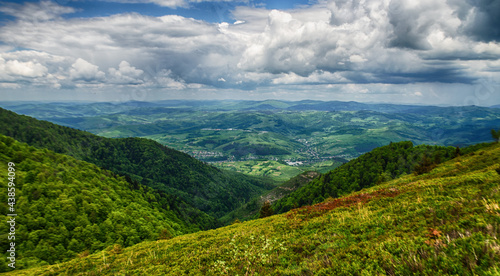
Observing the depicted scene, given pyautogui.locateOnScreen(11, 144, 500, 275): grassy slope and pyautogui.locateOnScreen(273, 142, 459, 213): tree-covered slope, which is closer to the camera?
pyautogui.locateOnScreen(11, 144, 500, 275): grassy slope

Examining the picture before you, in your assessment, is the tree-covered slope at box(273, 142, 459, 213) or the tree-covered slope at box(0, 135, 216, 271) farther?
the tree-covered slope at box(273, 142, 459, 213)

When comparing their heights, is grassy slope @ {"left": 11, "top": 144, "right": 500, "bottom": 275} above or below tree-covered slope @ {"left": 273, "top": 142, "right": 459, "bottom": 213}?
above

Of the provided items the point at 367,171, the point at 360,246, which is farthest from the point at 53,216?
the point at 367,171

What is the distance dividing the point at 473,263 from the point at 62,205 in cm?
8485

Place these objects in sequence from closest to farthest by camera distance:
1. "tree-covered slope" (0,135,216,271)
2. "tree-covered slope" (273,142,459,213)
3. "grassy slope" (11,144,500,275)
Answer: "grassy slope" (11,144,500,275), "tree-covered slope" (0,135,216,271), "tree-covered slope" (273,142,459,213)

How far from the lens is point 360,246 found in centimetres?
1067

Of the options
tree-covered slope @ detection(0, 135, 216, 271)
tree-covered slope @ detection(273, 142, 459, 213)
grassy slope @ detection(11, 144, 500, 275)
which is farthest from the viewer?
tree-covered slope @ detection(273, 142, 459, 213)

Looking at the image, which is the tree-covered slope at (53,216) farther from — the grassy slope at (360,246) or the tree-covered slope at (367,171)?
the tree-covered slope at (367,171)

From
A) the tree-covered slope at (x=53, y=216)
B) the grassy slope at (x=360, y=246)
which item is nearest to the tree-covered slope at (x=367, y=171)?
the tree-covered slope at (x=53, y=216)

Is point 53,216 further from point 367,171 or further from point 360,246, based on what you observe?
point 367,171

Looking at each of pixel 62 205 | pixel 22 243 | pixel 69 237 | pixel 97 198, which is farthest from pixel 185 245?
pixel 97 198

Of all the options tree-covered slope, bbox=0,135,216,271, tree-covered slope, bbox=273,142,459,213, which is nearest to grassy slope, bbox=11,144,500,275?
tree-covered slope, bbox=0,135,216,271

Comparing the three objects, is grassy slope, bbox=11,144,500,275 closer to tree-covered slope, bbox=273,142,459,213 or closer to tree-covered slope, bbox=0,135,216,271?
tree-covered slope, bbox=0,135,216,271

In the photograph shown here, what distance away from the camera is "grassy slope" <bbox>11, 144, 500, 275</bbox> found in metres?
7.32
